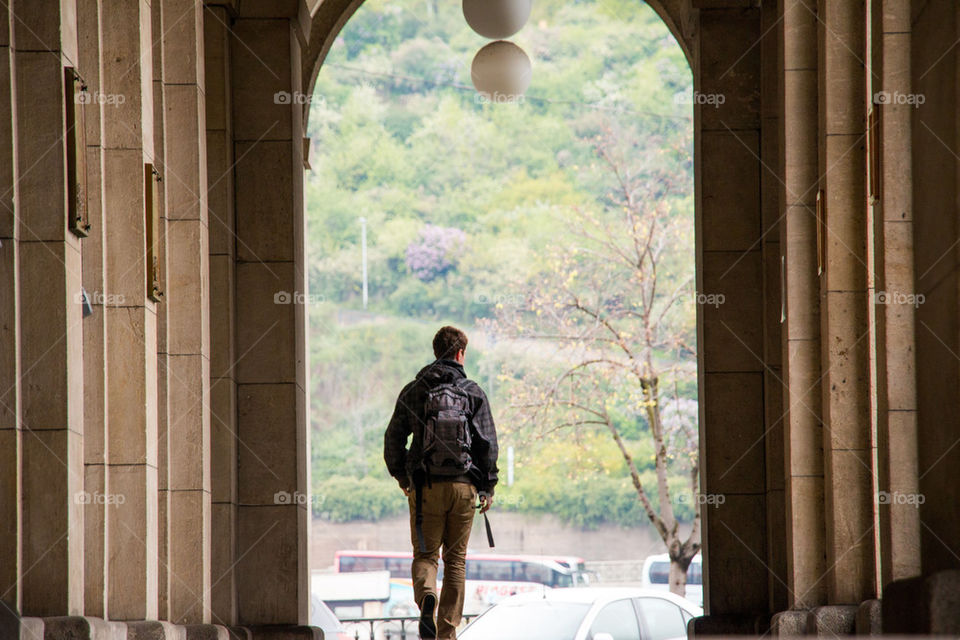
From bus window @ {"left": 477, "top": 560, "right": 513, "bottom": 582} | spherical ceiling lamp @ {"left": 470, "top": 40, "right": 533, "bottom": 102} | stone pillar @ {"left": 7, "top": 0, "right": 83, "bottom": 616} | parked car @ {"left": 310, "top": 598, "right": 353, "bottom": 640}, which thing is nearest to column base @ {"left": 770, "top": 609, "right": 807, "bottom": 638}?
stone pillar @ {"left": 7, "top": 0, "right": 83, "bottom": 616}

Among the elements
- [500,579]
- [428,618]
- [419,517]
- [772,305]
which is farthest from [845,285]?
[500,579]

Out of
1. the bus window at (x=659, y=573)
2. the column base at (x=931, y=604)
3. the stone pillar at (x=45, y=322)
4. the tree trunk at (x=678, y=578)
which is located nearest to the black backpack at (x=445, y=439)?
the stone pillar at (x=45, y=322)

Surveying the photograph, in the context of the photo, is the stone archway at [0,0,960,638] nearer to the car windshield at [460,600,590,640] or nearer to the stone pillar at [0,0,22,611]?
the stone pillar at [0,0,22,611]

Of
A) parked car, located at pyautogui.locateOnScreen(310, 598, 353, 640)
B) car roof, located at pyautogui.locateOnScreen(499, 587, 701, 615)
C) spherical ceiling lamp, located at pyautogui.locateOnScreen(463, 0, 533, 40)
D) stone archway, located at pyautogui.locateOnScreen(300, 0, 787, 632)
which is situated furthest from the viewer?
parked car, located at pyautogui.locateOnScreen(310, 598, 353, 640)

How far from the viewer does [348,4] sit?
15.1 m

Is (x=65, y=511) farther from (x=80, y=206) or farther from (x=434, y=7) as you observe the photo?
(x=434, y=7)

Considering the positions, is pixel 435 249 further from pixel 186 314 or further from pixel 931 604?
pixel 931 604

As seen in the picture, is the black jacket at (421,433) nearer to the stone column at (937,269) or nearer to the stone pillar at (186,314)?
the stone pillar at (186,314)

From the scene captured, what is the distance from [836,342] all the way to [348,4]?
723 centimetres

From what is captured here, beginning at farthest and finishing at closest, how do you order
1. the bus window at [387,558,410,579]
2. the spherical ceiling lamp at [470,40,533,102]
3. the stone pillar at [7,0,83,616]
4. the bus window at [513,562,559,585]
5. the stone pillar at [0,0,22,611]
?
the bus window at [387,558,410,579] < the bus window at [513,562,559,585] < the spherical ceiling lamp at [470,40,533,102] < the stone pillar at [7,0,83,616] < the stone pillar at [0,0,22,611]

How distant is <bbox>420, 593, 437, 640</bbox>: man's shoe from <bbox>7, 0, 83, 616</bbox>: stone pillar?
248 centimetres

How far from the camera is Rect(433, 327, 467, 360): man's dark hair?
1017 centimetres

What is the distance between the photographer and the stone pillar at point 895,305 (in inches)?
320

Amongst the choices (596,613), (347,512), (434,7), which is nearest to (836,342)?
(596,613)
